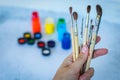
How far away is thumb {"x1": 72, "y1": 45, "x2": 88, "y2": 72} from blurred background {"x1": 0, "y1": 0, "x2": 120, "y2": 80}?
1.01 feet

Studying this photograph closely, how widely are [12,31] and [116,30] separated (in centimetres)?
49

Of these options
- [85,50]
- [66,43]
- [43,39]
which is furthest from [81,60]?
[43,39]

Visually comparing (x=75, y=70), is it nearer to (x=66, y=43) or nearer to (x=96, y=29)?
(x=96, y=29)

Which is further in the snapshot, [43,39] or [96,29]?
[43,39]

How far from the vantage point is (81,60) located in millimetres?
592

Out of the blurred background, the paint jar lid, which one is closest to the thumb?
the blurred background

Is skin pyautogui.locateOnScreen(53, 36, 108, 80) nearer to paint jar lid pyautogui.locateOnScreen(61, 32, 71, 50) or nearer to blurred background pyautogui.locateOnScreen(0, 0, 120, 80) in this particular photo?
blurred background pyautogui.locateOnScreen(0, 0, 120, 80)

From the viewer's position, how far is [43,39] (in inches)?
44.5

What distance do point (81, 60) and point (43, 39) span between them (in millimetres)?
556

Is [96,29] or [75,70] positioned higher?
[96,29]

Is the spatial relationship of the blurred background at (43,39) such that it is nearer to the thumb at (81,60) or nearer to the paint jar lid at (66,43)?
the paint jar lid at (66,43)

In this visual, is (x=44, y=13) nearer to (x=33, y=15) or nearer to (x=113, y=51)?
(x=33, y=15)

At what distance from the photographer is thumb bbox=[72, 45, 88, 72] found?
59cm

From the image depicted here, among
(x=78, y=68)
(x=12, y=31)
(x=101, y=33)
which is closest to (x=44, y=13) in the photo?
(x=12, y=31)
